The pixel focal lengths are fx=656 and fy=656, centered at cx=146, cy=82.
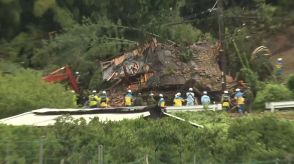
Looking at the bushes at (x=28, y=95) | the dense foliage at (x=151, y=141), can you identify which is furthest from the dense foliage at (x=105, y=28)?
the dense foliage at (x=151, y=141)

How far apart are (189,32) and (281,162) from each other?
30.3 metres

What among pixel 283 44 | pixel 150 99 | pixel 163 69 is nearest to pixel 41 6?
pixel 163 69

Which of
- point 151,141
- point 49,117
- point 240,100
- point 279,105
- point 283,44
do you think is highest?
point 283,44

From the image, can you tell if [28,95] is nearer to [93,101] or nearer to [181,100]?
[93,101]

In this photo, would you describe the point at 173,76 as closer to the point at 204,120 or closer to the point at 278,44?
the point at 204,120

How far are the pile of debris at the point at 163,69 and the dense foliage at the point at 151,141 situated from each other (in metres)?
20.7

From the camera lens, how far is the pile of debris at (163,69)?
41.8 m

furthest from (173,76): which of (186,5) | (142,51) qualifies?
(186,5)

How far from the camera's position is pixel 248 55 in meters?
44.5

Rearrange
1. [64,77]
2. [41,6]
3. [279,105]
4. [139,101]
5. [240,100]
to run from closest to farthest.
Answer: [279,105] → [240,100] → [139,101] → [64,77] → [41,6]

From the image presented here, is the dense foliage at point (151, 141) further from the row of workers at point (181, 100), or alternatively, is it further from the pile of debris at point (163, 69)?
the pile of debris at point (163, 69)

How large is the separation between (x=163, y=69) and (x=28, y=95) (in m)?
14.1

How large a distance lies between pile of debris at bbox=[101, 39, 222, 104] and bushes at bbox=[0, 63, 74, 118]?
9910mm

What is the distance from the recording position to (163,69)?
4209 centimetres
